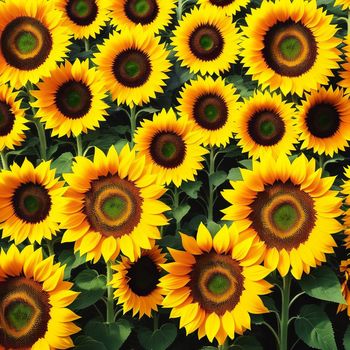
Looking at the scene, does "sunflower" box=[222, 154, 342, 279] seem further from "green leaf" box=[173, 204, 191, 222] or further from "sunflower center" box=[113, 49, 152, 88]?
"sunflower center" box=[113, 49, 152, 88]

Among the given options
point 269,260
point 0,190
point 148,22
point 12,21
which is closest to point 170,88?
point 148,22

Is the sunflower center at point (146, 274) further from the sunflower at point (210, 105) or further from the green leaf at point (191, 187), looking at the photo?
the sunflower at point (210, 105)

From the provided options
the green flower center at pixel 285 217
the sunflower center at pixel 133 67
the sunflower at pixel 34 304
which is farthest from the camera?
the sunflower center at pixel 133 67

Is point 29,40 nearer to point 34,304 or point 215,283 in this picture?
point 34,304

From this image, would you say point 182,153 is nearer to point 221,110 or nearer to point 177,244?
point 221,110

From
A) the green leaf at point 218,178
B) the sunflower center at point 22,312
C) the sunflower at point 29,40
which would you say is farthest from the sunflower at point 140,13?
the sunflower center at point 22,312

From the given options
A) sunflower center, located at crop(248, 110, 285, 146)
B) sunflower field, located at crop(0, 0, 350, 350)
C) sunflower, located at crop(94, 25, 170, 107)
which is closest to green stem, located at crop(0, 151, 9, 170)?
sunflower field, located at crop(0, 0, 350, 350)
